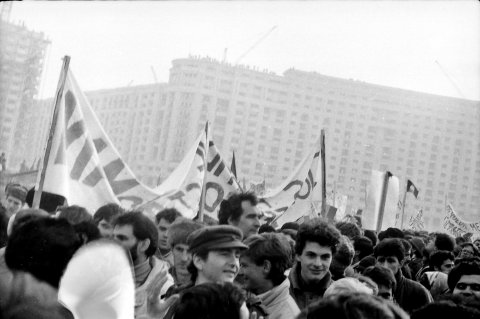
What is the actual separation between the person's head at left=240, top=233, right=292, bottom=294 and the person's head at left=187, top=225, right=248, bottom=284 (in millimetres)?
448

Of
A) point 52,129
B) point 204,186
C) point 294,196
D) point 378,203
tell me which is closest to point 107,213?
point 52,129

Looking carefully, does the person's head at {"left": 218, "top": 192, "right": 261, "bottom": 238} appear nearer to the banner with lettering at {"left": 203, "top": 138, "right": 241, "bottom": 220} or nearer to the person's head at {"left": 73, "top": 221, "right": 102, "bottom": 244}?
the person's head at {"left": 73, "top": 221, "right": 102, "bottom": 244}

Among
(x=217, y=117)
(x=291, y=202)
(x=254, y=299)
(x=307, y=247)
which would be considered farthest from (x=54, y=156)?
(x=217, y=117)

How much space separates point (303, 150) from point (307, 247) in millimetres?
114931

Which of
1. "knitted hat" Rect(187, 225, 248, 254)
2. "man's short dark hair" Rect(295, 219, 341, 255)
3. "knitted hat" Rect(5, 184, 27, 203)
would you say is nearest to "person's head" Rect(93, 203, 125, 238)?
"man's short dark hair" Rect(295, 219, 341, 255)

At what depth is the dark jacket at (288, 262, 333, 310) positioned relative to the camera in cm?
460

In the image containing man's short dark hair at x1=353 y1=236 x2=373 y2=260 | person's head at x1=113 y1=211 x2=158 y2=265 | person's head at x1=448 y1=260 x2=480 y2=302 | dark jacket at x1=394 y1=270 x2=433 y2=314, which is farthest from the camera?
man's short dark hair at x1=353 y1=236 x2=373 y2=260

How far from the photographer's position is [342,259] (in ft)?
18.3

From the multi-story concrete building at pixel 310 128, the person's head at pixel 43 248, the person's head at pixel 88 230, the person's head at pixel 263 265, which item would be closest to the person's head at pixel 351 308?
the person's head at pixel 43 248

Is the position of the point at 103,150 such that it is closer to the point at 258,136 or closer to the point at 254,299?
the point at 254,299

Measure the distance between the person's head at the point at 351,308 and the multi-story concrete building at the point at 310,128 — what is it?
110 metres

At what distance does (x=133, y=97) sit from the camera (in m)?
126

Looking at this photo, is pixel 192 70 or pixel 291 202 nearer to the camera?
pixel 291 202

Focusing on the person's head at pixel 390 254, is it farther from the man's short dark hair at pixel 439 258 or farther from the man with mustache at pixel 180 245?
the man with mustache at pixel 180 245
